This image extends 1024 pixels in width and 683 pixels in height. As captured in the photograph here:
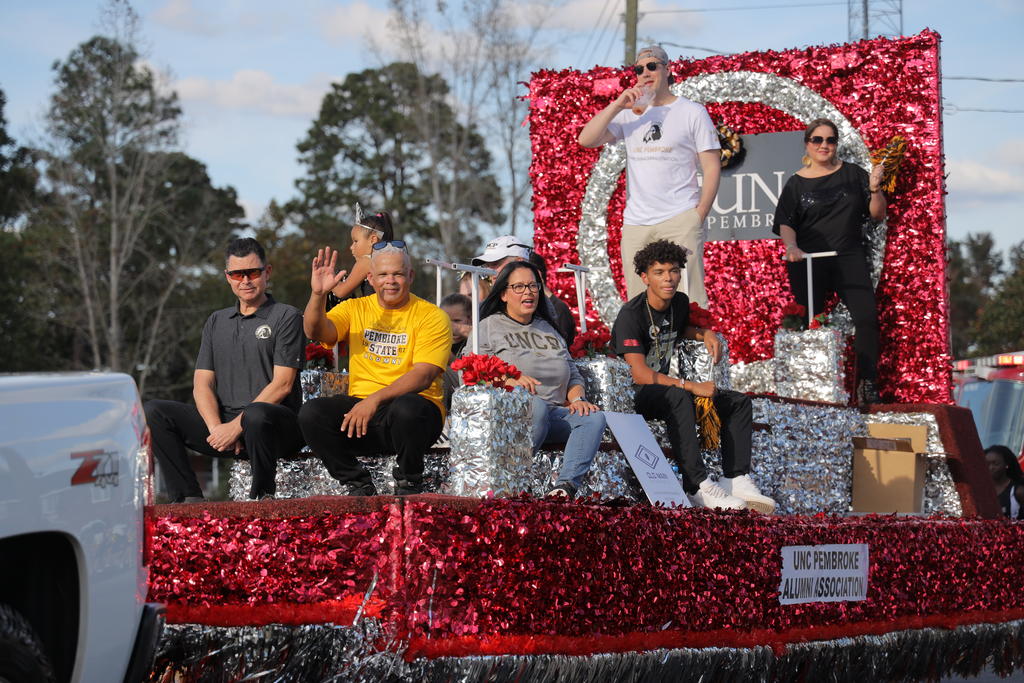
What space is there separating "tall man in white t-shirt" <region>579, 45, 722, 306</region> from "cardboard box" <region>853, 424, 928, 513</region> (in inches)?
61.5

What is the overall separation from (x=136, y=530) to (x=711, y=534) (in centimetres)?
339

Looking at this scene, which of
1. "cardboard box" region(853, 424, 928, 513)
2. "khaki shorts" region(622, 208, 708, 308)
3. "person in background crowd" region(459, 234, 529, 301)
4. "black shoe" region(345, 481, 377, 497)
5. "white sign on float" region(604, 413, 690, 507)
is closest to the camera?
"black shoe" region(345, 481, 377, 497)

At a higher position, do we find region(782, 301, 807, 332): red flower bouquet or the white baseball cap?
the white baseball cap

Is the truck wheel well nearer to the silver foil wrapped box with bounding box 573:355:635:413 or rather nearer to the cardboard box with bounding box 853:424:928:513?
the silver foil wrapped box with bounding box 573:355:635:413

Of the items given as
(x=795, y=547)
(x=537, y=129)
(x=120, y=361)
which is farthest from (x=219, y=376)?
(x=120, y=361)

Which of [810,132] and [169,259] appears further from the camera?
[169,259]

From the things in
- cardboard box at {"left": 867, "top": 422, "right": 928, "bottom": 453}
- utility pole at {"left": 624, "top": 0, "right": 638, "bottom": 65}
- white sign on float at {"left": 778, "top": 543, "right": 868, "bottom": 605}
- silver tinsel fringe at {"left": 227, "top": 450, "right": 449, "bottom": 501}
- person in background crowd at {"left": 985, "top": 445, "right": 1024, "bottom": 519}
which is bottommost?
person in background crowd at {"left": 985, "top": 445, "right": 1024, "bottom": 519}

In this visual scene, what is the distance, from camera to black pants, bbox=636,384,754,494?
7.65 m

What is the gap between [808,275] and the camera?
10.5m

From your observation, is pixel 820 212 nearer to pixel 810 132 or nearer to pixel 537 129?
pixel 810 132

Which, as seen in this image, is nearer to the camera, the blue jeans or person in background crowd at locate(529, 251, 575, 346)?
the blue jeans

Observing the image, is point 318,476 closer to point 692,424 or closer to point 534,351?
point 534,351

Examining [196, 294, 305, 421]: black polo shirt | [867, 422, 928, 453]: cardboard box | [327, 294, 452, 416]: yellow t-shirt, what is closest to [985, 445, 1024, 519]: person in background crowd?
[867, 422, 928, 453]: cardboard box

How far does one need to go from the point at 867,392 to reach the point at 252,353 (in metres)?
5.37
